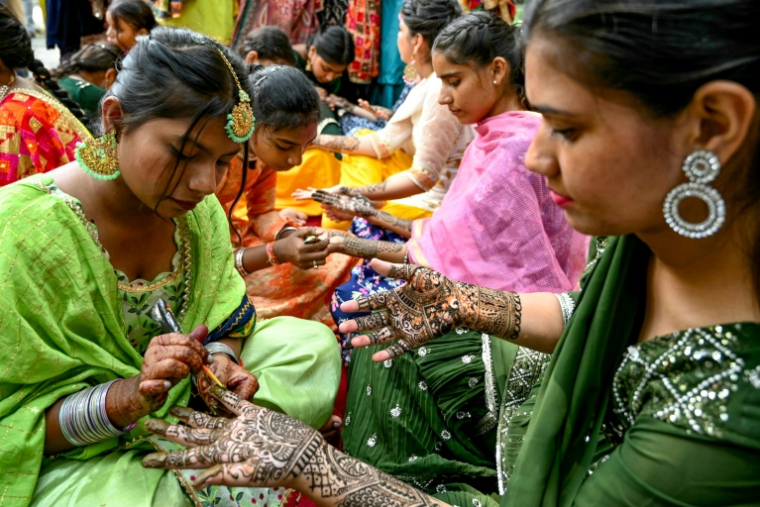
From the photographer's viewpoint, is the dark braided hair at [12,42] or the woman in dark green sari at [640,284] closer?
the woman in dark green sari at [640,284]

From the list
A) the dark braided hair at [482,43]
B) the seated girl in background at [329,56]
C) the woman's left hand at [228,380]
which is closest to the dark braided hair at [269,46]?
the seated girl in background at [329,56]

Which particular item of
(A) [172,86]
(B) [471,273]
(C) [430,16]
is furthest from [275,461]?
(C) [430,16]

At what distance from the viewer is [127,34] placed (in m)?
4.35

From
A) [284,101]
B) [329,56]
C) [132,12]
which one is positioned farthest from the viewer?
[329,56]

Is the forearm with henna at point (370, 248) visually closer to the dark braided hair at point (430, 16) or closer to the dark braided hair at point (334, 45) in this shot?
the dark braided hair at point (430, 16)

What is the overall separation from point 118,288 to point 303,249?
1089mm

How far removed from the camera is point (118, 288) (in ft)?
5.01

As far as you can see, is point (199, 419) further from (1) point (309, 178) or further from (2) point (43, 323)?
(1) point (309, 178)

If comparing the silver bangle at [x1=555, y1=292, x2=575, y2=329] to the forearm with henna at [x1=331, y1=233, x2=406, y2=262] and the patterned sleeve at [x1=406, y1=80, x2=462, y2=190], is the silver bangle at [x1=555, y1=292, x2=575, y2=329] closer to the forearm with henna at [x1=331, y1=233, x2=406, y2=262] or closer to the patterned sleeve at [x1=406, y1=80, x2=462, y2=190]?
the forearm with henna at [x1=331, y1=233, x2=406, y2=262]

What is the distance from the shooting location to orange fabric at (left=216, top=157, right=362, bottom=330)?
2.81m

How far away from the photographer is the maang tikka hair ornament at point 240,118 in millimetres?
1490

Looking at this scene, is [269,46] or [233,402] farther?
[269,46]

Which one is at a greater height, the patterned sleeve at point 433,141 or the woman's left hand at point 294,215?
the patterned sleeve at point 433,141

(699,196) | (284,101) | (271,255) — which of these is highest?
(699,196)
